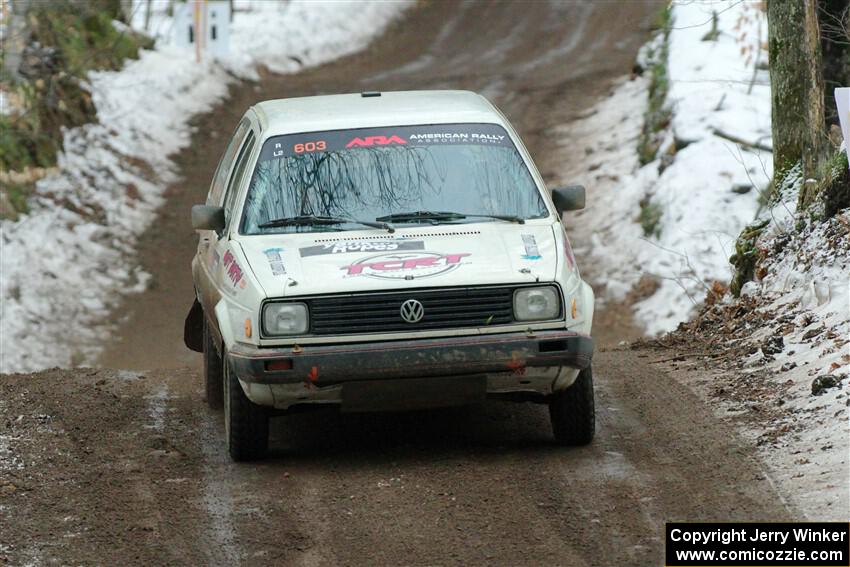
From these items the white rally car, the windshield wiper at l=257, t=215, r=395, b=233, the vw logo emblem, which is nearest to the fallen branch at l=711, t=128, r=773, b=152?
the white rally car

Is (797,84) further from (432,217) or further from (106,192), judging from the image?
(106,192)

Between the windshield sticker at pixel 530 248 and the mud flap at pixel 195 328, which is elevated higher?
the windshield sticker at pixel 530 248

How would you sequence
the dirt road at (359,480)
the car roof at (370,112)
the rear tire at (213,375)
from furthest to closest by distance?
the rear tire at (213,375), the car roof at (370,112), the dirt road at (359,480)

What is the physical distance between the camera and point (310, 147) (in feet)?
25.1

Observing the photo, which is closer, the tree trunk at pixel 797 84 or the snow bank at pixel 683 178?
the tree trunk at pixel 797 84

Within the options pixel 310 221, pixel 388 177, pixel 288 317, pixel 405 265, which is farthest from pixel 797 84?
pixel 288 317

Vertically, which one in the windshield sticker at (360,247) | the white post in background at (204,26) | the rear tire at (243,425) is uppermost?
the white post in background at (204,26)

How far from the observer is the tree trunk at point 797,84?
1039 cm

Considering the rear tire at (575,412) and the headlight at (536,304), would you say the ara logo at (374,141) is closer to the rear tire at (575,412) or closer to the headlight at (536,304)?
the headlight at (536,304)

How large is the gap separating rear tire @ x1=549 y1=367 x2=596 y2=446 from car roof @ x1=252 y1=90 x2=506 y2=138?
70.4 inches

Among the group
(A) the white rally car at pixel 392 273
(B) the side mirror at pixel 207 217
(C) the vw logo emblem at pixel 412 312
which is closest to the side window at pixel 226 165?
(A) the white rally car at pixel 392 273

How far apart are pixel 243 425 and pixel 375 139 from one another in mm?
1851

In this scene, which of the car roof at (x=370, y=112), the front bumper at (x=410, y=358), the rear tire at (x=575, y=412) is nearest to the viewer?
the front bumper at (x=410, y=358)

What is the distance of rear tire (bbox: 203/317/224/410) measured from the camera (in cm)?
852
